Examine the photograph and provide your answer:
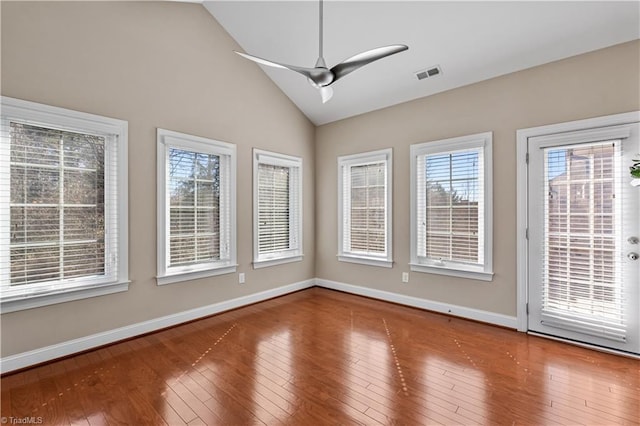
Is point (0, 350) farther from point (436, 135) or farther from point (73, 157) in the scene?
point (436, 135)

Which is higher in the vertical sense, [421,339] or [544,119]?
[544,119]

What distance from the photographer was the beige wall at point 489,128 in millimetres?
3012

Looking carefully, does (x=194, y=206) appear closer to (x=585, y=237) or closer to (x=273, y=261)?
(x=273, y=261)

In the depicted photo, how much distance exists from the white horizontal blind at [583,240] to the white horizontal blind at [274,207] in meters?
3.48

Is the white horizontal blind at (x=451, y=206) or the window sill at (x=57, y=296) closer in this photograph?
the window sill at (x=57, y=296)

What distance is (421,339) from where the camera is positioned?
326cm

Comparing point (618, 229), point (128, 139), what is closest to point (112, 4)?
point (128, 139)

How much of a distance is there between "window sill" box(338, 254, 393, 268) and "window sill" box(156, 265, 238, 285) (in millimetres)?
1805

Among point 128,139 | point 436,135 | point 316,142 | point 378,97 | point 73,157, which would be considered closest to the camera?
point 73,157

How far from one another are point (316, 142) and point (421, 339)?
145 inches

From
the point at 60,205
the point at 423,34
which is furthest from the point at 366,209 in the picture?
the point at 60,205

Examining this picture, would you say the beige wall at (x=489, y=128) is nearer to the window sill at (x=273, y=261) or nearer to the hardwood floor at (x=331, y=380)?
the window sill at (x=273, y=261)

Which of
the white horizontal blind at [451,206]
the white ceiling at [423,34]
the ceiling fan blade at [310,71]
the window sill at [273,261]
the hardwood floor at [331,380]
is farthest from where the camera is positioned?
the window sill at [273,261]

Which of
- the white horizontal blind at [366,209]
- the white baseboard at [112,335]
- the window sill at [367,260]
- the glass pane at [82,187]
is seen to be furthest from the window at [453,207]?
the glass pane at [82,187]
